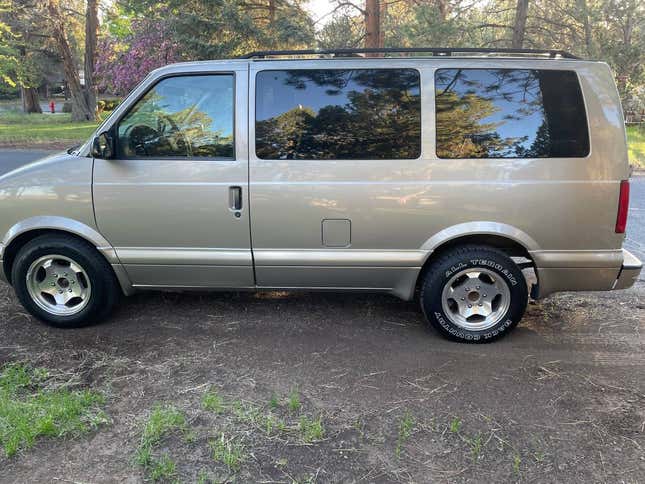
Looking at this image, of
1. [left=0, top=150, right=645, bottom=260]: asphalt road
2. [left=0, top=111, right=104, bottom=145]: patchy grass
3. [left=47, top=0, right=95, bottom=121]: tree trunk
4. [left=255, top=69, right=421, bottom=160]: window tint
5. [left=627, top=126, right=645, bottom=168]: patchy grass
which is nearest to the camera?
[left=255, top=69, right=421, bottom=160]: window tint

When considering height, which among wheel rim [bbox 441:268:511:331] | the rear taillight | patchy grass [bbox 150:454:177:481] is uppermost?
the rear taillight

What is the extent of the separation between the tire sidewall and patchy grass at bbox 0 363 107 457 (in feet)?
2.48

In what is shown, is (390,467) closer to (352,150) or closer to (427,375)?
(427,375)

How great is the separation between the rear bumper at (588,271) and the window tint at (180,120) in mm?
2558

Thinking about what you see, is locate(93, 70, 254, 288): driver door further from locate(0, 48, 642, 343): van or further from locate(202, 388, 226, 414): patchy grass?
locate(202, 388, 226, 414): patchy grass

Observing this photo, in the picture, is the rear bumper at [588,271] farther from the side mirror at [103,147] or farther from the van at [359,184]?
the side mirror at [103,147]

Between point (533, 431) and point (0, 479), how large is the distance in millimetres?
2744

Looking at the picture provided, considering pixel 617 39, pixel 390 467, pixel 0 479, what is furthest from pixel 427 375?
pixel 617 39

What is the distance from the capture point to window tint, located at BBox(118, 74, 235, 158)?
4004 millimetres

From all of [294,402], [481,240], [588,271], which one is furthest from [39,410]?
[588,271]

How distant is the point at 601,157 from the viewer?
3785mm

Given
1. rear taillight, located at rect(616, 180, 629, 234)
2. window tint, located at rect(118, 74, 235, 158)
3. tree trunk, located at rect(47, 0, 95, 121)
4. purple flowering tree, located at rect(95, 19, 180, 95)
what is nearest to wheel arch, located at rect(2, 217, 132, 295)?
window tint, located at rect(118, 74, 235, 158)

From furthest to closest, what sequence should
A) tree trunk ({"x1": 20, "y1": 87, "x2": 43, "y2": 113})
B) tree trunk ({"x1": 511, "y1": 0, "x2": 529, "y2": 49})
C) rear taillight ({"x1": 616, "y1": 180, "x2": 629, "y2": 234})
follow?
tree trunk ({"x1": 20, "y1": 87, "x2": 43, "y2": 113}) → tree trunk ({"x1": 511, "y1": 0, "x2": 529, "y2": 49}) → rear taillight ({"x1": 616, "y1": 180, "x2": 629, "y2": 234})

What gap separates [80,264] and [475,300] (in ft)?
10.0
